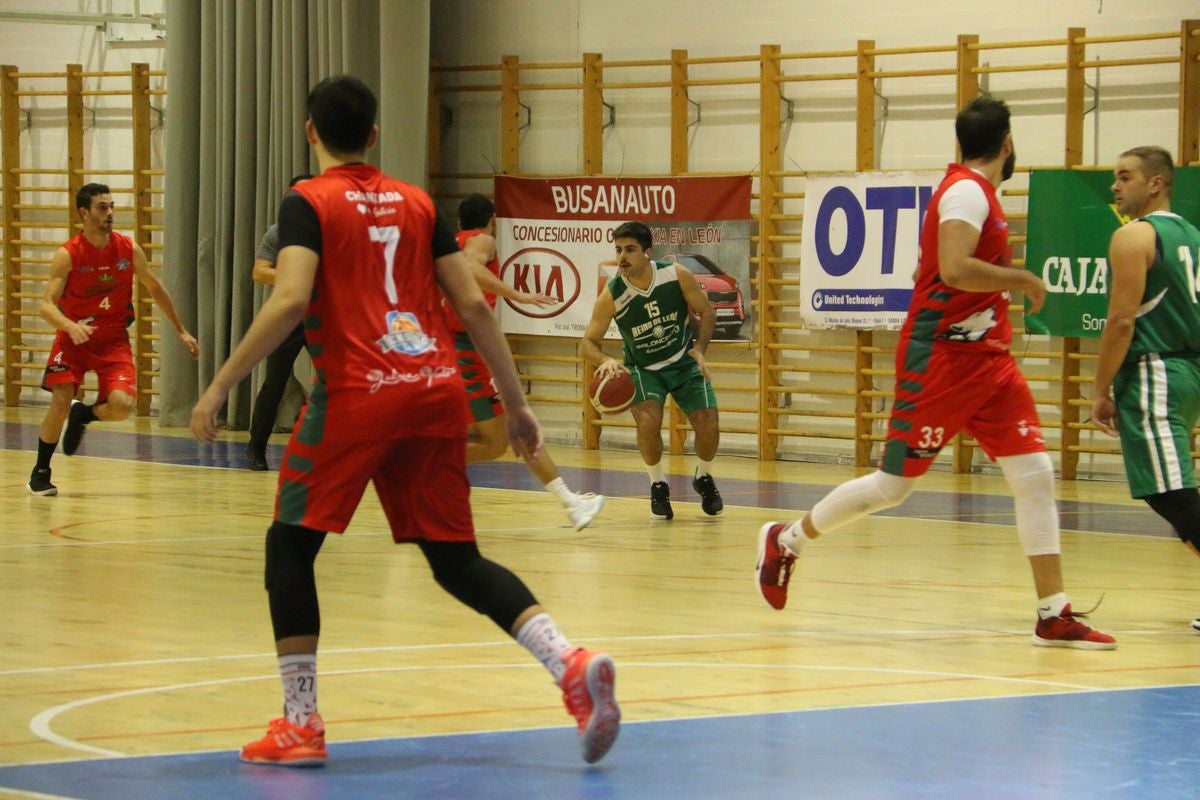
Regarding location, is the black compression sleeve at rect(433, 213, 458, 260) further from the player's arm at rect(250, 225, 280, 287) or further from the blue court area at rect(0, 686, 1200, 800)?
the player's arm at rect(250, 225, 280, 287)

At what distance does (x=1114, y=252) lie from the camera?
5805 millimetres

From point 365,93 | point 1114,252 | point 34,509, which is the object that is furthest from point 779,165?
point 365,93

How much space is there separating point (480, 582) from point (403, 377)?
47 cm

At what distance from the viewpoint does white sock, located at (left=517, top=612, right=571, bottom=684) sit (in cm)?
393

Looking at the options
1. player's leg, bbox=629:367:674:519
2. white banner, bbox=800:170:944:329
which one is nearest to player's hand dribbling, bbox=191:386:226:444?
player's leg, bbox=629:367:674:519

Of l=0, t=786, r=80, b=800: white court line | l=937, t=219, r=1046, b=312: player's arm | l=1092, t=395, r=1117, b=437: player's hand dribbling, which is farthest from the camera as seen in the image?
l=1092, t=395, r=1117, b=437: player's hand dribbling

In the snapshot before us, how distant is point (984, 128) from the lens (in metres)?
5.50

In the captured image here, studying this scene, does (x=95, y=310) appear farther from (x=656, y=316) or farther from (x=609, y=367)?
(x=656, y=316)

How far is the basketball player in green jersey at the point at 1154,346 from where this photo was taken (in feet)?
18.9

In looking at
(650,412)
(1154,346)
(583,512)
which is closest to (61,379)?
(650,412)

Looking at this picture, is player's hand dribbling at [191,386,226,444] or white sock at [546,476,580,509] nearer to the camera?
player's hand dribbling at [191,386,226,444]

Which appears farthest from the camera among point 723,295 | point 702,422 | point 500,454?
point 723,295

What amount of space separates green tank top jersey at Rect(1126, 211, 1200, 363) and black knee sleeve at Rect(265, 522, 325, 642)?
2.99m

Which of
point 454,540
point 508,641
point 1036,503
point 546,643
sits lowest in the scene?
point 508,641
